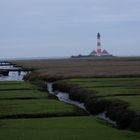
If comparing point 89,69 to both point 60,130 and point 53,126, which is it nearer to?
point 53,126

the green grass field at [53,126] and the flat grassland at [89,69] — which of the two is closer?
the green grass field at [53,126]

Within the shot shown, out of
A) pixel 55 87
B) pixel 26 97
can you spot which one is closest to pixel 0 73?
pixel 55 87

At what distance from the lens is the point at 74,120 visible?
23156mm

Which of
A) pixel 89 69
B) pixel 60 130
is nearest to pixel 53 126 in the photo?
pixel 60 130

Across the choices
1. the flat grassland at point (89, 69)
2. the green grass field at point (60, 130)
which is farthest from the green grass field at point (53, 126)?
the flat grassland at point (89, 69)

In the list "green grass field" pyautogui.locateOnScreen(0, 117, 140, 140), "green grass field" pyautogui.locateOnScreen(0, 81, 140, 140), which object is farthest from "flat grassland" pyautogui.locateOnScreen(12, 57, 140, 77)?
"green grass field" pyautogui.locateOnScreen(0, 117, 140, 140)

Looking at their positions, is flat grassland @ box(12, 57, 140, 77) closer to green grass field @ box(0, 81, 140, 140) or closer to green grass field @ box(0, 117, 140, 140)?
green grass field @ box(0, 81, 140, 140)

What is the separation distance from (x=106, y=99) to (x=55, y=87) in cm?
1930

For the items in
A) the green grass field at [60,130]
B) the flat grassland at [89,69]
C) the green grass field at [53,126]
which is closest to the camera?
the green grass field at [60,130]

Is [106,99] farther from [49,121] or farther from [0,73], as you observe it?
[0,73]

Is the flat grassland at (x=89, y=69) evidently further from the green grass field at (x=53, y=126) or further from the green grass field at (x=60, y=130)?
the green grass field at (x=60, y=130)

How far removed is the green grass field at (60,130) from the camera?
18.4m

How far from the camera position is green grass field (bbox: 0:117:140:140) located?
60.4 ft

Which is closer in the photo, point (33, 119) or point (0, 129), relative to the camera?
point (0, 129)
